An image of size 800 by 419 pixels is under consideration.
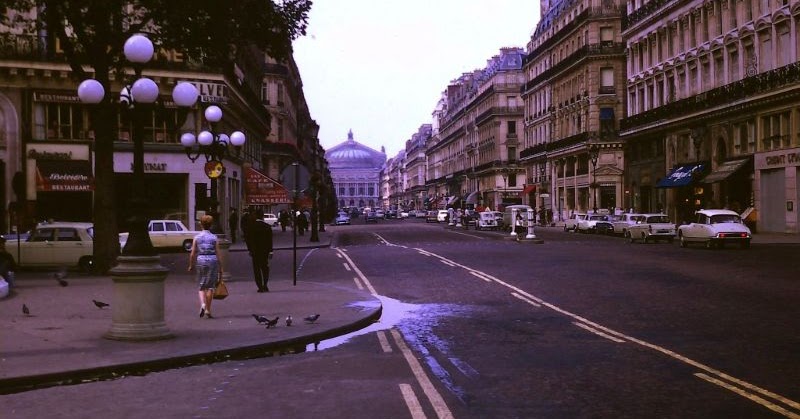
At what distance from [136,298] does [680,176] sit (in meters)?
46.8

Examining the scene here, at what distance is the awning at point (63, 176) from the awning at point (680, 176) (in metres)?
33.5

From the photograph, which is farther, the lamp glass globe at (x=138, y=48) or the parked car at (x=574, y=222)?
the parked car at (x=574, y=222)

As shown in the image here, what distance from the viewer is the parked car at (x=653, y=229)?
41719 mm

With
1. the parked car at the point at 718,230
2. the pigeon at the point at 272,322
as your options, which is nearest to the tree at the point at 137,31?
the pigeon at the point at 272,322

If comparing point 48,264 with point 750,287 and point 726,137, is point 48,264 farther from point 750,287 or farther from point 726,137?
point 726,137

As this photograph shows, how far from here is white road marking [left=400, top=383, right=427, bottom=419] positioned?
287 inches

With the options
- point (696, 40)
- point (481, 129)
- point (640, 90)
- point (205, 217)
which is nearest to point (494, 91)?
point (481, 129)

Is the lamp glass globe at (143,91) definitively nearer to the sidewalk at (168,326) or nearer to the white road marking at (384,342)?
the sidewalk at (168,326)

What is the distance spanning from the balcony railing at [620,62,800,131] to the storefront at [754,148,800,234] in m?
3.38

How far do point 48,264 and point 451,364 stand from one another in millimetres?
19749

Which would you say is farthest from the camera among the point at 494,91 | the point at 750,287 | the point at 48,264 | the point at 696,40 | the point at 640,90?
the point at 494,91

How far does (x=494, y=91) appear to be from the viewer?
364ft

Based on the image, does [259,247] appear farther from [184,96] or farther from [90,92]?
[90,92]

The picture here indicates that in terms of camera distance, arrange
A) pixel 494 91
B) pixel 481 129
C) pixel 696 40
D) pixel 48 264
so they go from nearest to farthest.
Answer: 1. pixel 48 264
2. pixel 696 40
3. pixel 494 91
4. pixel 481 129
